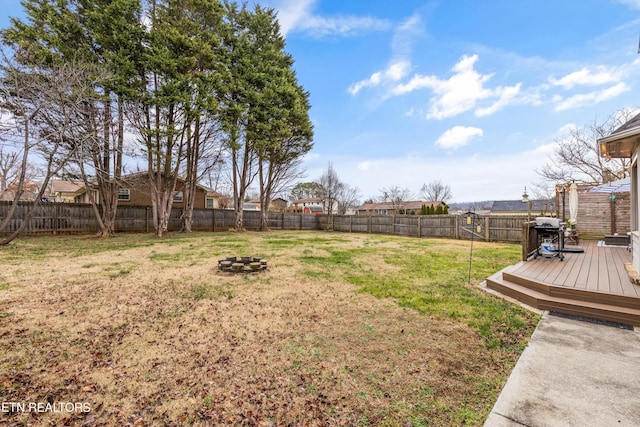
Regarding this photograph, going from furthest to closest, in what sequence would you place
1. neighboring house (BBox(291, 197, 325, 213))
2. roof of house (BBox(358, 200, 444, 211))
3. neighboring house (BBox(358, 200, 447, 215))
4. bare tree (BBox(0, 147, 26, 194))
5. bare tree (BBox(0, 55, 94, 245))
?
neighboring house (BBox(291, 197, 325, 213)) → roof of house (BBox(358, 200, 444, 211)) → neighboring house (BBox(358, 200, 447, 215)) → bare tree (BBox(0, 147, 26, 194)) → bare tree (BBox(0, 55, 94, 245))

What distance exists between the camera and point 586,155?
1872cm

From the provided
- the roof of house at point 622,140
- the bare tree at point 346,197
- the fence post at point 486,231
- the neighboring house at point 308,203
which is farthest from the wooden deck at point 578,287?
the neighboring house at point 308,203

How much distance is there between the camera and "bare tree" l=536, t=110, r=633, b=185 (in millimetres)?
17703

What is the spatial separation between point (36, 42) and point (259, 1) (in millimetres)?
11599

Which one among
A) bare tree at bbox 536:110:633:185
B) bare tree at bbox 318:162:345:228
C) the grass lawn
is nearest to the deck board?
the grass lawn

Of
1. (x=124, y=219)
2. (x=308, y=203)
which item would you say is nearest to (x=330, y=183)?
(x=308, y=203)

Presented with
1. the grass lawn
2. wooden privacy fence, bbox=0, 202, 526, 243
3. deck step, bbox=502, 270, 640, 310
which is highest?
wooden privacy fence, bbox=0, 202, 526, 243

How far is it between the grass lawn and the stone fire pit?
0.43m

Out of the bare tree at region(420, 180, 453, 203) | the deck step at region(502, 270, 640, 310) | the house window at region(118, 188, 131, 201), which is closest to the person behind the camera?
the deck step at region(502, 270, 640, 310)

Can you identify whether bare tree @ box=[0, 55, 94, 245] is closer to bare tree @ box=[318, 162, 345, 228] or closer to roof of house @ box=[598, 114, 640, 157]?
roof of house @ box=[598, 114, 640, 157]

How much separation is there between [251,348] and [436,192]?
5254 centimetres

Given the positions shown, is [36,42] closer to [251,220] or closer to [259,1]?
[259,1]

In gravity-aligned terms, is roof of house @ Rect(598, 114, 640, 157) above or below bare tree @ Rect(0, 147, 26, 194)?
below

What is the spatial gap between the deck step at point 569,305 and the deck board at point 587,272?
224 mm
